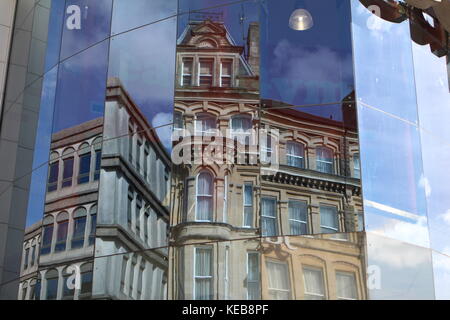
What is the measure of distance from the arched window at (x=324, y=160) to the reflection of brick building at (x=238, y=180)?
22 millimetres

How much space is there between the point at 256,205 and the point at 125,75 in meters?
4.79

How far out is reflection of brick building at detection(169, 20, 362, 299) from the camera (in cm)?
1739

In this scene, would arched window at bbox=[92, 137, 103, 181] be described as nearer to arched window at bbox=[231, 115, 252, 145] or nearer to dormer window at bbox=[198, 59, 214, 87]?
dormer window at bbox=[198, 59, 214, 87]

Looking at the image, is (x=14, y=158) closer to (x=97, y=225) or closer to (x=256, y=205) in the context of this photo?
(x=97, y=225)

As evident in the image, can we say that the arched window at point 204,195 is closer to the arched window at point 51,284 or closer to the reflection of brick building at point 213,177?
the reflection of brick building at point 213,177

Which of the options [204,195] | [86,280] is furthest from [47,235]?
A: [204,195]

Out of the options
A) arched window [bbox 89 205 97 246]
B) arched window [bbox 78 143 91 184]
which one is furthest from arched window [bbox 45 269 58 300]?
arched window [bbox 78 143 91 184]

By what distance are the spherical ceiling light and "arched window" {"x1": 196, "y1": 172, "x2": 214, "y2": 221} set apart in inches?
158

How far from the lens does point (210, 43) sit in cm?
1934

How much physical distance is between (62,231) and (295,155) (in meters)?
5.81

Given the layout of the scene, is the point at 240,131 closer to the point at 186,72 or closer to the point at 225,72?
the point at 225,72

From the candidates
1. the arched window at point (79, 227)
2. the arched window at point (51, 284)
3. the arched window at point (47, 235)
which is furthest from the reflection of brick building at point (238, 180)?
the arched window at point (47, 235)

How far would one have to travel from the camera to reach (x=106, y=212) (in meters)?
18.7

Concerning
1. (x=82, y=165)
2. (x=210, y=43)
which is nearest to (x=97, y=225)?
(x=82, y=165)
